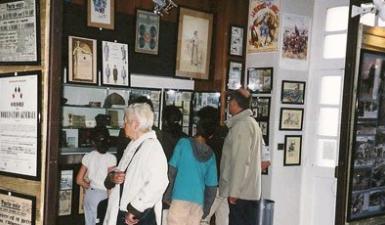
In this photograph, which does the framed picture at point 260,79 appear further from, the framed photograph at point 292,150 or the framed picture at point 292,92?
the framed photograph at point 292,150

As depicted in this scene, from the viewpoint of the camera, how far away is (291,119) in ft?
20.5

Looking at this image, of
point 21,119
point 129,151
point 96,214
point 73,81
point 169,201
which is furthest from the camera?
point 73,81

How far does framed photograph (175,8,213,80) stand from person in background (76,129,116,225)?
2.04m

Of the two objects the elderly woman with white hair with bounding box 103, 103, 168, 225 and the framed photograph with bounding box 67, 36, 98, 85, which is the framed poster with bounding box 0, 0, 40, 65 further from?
the framed photograph with bounding box 67, 36, 98, 85

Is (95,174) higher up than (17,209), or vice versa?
(17,209)

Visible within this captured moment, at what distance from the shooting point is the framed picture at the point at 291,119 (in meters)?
6.18

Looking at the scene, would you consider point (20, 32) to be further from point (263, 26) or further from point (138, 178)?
point (263, 26)

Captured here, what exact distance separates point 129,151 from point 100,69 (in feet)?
7.61

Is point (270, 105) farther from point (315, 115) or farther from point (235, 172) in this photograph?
point (235, 172)

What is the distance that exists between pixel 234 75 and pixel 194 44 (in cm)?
73

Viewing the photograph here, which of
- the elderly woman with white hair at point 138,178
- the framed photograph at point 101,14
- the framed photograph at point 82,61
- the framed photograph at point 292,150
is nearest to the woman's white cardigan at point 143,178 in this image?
the elderly woman with white hair at point 138,178

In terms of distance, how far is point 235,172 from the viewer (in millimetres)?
4441

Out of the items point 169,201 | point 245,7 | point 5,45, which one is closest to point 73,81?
point 169,201

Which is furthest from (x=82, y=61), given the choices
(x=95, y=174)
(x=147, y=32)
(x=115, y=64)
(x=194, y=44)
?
(x=194, y=44)
